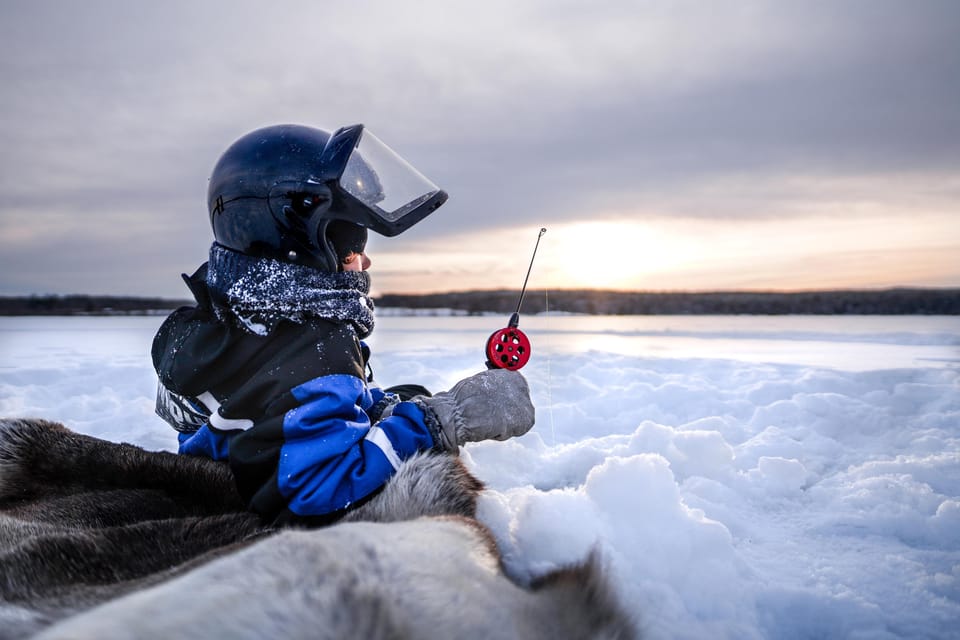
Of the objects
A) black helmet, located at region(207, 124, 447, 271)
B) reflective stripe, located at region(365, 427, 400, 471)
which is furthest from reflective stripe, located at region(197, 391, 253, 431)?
black helmet, located at region(207, 124, 447, 271)

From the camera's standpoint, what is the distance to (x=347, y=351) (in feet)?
6.72

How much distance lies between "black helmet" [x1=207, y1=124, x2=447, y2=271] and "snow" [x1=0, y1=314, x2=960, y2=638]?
3.65 feet

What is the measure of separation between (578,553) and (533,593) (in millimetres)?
465

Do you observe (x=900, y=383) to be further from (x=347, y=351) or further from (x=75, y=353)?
(x=75, y=353)

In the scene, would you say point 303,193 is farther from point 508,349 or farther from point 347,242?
point 508,349

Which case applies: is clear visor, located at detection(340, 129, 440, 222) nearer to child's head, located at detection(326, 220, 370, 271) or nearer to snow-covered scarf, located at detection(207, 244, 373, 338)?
child's head, located at detection(326, 220, 370, 271)

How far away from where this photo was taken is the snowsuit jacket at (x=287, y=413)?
1.81 metres

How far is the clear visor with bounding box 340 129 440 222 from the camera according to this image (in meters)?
2.31

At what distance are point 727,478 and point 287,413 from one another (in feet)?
8.22

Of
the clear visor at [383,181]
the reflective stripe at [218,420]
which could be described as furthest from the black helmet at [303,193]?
the reflective stripe at [218,420]

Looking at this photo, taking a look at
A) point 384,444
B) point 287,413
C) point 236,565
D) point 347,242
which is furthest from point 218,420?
point 236,565

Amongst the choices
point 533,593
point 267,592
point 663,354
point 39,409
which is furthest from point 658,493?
point 663,354

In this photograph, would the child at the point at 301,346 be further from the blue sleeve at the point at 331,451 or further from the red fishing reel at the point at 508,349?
the red fishing reel at the point at 508,349

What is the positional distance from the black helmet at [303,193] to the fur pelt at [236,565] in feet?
2.77
